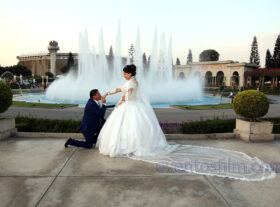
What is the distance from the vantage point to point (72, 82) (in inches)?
1081

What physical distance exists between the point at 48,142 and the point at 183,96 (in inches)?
850

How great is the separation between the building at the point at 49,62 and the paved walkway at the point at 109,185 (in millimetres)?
124446

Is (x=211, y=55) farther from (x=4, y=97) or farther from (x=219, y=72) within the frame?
(x=4, y=97)

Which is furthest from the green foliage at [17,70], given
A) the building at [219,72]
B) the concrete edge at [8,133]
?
the concrete edge at [8,133]

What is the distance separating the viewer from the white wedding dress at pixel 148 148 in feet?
16.7

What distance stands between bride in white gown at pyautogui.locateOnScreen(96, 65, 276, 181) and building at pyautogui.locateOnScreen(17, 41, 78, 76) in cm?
12398

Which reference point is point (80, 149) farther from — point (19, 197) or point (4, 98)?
point (4, 98)

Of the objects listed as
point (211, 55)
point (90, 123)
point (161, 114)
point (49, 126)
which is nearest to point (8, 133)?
point (49, 126)

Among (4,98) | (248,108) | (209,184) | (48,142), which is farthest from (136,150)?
(4,98)

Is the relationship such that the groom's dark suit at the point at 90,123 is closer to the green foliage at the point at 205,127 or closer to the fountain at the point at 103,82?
the green foliage at the point at 205,127

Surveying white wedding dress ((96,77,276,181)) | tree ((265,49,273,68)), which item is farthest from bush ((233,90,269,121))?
tree ((265,49,273,68))

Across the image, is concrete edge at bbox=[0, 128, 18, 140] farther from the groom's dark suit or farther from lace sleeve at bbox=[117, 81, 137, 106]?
lace sleeve at bbox=[117, 81, 137, 106]

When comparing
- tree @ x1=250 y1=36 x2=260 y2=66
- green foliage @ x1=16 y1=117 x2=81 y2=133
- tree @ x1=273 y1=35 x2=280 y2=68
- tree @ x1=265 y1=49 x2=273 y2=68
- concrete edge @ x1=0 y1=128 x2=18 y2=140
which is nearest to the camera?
concrete edge @ x1=0 y1=128 x2=18 y2=140

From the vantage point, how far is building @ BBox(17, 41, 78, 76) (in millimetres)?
121500
